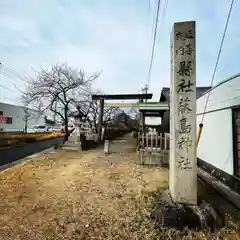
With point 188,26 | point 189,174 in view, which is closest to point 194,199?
point 189,174

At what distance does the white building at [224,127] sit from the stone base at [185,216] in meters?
2.45

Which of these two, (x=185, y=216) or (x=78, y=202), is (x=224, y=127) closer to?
(x=185, y=216)

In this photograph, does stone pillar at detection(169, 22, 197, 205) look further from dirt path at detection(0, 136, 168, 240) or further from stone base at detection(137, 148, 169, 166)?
stone base at detection(137, 148, 169, 166)

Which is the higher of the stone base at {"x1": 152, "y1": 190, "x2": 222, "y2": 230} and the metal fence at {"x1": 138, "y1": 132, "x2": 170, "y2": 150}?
the metal fence at {"x1": 138, "y1": 132, "x2": 170, "y2": 150}

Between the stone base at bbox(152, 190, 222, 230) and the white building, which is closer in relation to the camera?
the stone base at bbox(152, 190, 222, 230)

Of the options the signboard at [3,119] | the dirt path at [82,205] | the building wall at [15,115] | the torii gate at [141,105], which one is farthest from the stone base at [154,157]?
the signboard at [3,119]

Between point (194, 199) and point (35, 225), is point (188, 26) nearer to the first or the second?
point (194, 199)

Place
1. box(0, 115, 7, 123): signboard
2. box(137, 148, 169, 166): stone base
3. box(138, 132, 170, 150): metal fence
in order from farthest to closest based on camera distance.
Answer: box(0, 115, 7, 123): signboard < box(138, 132, 170, 150): metal fence < box(137, 148, 169, 166): stone base

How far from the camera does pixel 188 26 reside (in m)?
5.61

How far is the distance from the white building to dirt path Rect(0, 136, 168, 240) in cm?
185

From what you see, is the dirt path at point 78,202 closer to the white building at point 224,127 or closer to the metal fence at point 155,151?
the metal fence at point 155,151

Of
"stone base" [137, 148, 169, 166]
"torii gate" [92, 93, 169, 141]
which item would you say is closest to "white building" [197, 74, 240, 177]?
"stone base" [137, 148, 169, 166]

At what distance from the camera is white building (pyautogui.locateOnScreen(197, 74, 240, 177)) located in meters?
7.18

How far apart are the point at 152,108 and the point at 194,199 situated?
40.7ft
